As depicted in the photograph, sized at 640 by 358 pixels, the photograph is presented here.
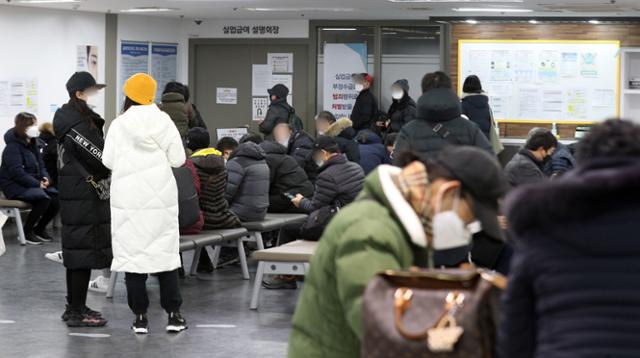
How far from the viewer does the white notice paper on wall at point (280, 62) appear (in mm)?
19484

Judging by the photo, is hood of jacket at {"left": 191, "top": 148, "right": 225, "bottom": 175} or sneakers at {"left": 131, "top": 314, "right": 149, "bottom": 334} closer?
sneakers at {"left": 131, "top": 314, "right": 149, "bottom": 334}

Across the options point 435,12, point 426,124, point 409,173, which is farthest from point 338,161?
point 435,12

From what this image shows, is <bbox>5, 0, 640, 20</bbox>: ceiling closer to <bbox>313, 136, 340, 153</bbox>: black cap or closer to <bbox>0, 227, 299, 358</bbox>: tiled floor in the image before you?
<bbox>0, 227, 299, 358</bbox>: tiled floor

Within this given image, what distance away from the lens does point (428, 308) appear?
9.99 ft

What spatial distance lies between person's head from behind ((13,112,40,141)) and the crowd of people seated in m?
0.03

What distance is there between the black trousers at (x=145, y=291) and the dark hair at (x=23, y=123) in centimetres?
621

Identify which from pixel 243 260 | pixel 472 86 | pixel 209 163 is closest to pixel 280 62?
pixel 472 86

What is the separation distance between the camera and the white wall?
52.8ft

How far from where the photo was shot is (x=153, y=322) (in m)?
8.97

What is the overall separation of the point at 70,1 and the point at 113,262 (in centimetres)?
822

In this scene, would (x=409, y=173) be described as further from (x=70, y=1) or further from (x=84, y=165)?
(x=70, y=1)

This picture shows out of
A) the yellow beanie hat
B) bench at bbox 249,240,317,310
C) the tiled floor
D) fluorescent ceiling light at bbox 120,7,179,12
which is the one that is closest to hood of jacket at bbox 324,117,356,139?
the tiled floor

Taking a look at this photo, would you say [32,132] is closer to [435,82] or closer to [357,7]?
[357,7]

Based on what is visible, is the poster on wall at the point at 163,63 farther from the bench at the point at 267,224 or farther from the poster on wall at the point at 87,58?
the bench at the point at 267,224
